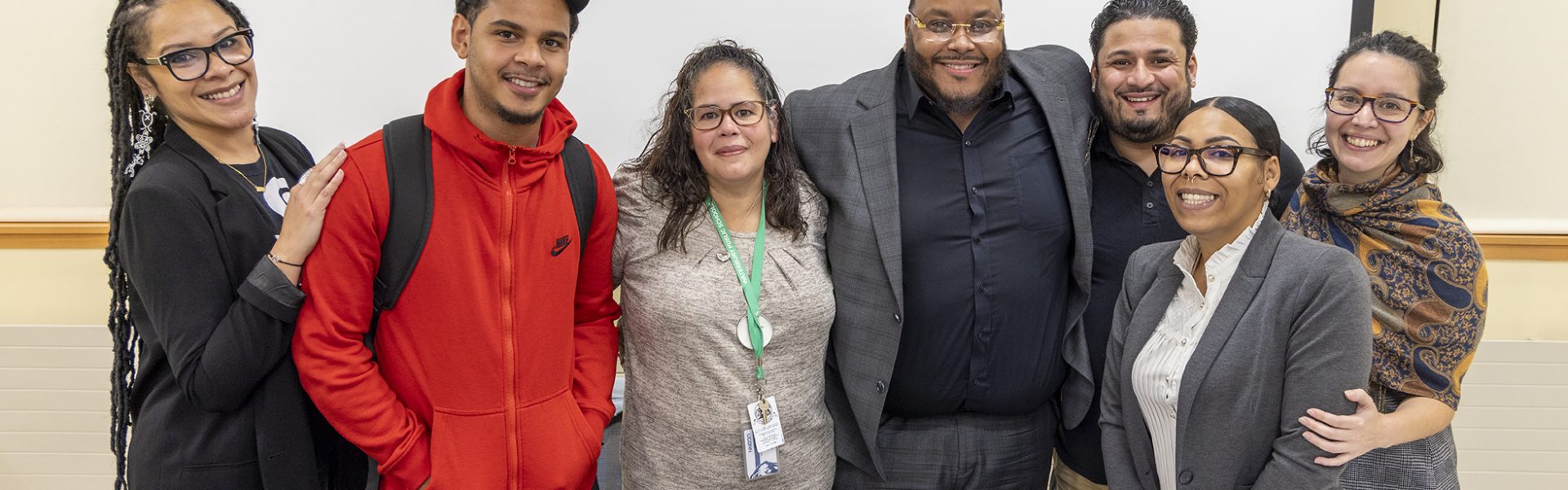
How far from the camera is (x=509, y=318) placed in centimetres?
170

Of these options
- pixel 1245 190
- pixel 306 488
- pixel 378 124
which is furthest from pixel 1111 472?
pixel 378 124

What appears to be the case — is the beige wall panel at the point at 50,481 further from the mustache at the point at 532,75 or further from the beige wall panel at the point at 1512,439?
the beige wall panel at the point at 1512,439

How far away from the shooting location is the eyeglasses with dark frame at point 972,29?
6.85 feet

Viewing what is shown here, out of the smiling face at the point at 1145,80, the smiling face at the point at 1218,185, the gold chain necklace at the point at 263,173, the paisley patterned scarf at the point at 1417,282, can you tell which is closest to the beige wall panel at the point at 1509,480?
the paisley patterned scarf at the point at 1417,282

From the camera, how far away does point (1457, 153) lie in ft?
10.5

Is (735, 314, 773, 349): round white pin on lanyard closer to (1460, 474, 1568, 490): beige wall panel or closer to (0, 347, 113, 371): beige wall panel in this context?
(0, 347, 113, 371): beige wall panel

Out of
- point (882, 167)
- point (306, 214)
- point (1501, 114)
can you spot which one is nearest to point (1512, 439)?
point (1501, 114)

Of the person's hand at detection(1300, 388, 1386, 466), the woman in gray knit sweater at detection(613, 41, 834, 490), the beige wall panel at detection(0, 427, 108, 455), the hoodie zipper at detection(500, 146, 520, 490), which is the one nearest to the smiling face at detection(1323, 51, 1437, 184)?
the person's hand at detection(1300, 388, 1386, 466)

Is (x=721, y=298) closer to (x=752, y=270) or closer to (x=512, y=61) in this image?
(x=752, y=270)

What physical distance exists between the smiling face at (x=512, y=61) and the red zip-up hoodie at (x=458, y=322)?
0.15ft

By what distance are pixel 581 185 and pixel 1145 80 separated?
1335 millimetres

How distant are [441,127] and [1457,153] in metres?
3.37

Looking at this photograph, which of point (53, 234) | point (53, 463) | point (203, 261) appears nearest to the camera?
point (203, 261)

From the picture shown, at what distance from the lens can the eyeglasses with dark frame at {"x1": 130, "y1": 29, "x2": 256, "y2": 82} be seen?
66.7 inches
